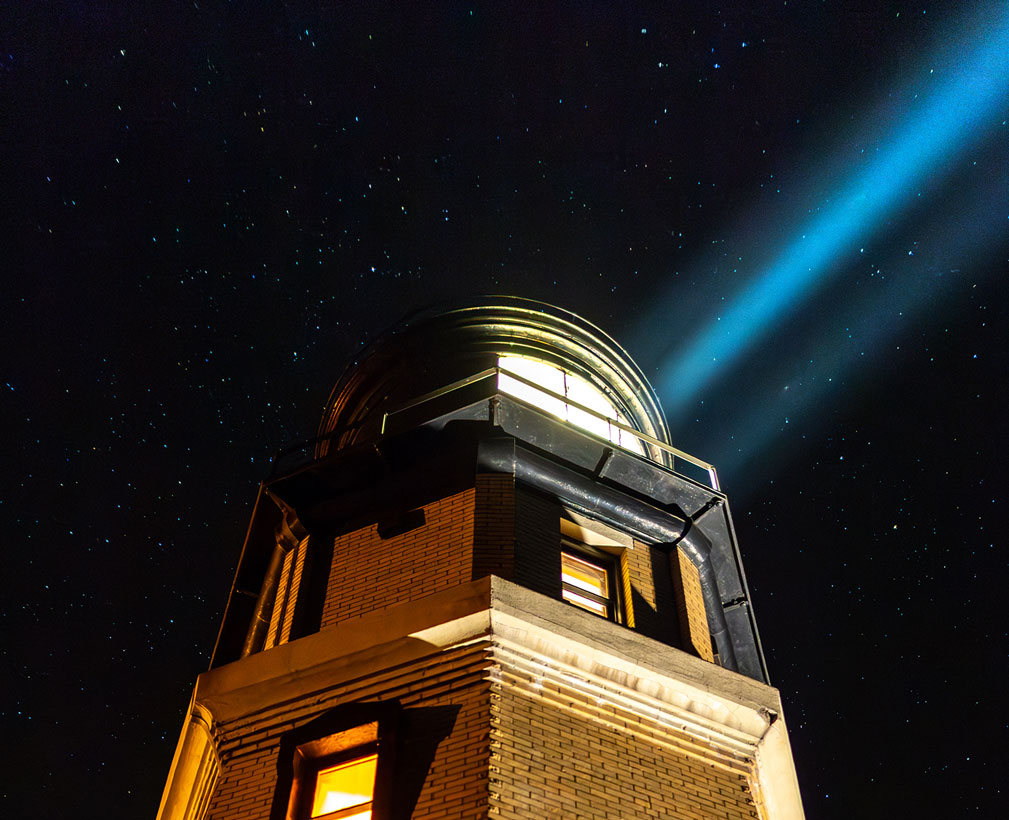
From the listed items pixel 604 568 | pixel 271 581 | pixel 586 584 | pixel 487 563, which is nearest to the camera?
pixel 487 563

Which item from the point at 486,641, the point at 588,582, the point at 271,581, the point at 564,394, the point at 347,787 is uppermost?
the point at 564,394

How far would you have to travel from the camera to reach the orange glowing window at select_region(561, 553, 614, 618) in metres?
11.2

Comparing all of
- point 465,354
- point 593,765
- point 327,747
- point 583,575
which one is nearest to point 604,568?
point 583,575

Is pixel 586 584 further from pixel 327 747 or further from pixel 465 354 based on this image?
pixel 465 354

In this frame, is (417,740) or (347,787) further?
(347,787)

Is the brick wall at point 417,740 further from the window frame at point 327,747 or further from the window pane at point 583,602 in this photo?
the window pane at point 583,602

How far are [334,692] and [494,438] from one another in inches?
152

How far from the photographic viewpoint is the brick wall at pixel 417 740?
8.19 meters

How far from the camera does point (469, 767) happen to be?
8242 millimetres

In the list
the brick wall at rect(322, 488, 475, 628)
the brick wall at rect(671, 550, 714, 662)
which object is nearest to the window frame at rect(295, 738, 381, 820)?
the brick wall at rect(322, 488, 475, 628)

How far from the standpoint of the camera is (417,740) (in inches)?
346

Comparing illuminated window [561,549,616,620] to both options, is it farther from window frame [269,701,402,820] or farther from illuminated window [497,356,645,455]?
window frame [269,701,402,820]

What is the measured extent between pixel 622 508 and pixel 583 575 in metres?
1.31

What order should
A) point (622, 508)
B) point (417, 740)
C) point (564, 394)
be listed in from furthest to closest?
point (564, 394)
point (622, 508)
point (417, 740)
